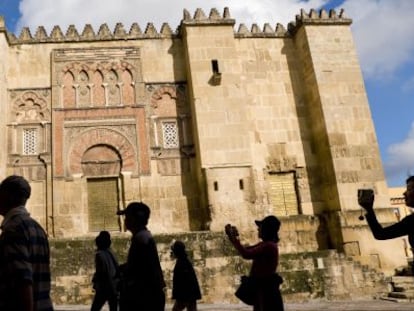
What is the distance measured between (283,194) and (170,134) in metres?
3.75

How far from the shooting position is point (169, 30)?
1315 centimetres

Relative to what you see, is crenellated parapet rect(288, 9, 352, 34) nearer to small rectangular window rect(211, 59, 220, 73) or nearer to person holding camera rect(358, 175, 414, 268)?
small rectangular window rect(211, 59, 220, 73)

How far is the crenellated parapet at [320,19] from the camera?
42.7 ft

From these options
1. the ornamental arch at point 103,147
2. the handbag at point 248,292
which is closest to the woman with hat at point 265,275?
the handbag at point 248,292

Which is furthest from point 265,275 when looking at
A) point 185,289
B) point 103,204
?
point 103,204

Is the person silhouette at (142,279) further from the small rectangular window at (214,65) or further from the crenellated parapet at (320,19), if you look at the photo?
the crenellated parapet at (320,19)

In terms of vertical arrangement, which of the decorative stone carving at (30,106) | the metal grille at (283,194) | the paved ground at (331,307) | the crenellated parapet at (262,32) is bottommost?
the paved ground at (331,307)

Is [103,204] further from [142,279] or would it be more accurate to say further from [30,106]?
[142,279]

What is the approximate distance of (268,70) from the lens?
13227 millimetres

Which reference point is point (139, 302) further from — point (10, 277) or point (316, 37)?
point (316, 37)

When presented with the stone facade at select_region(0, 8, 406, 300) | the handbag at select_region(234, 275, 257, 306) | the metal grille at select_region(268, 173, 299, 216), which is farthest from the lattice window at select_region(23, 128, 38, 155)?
the handbag at select_region(234, 275, 257, 306)

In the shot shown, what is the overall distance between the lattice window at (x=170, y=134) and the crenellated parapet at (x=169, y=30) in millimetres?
2792

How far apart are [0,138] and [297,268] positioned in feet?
27.4

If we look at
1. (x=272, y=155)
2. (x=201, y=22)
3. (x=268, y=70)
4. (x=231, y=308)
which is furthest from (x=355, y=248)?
(x=201, y=22)
